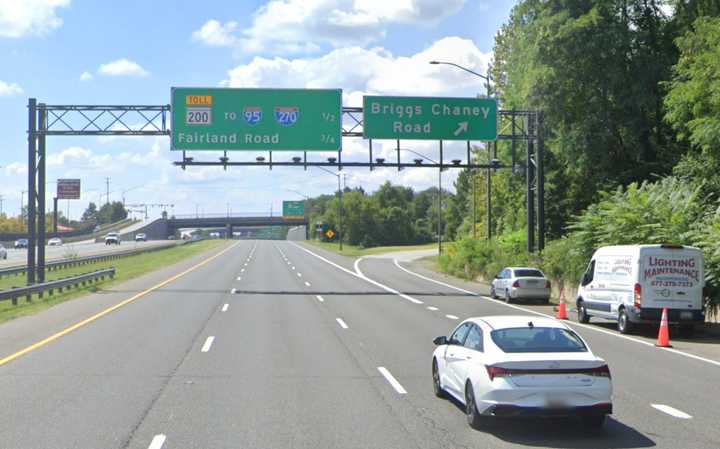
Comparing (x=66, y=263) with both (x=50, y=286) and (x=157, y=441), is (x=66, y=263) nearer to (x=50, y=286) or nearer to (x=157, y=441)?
(x=50, y=286)

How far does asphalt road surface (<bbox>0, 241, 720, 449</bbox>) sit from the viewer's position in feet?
31.3

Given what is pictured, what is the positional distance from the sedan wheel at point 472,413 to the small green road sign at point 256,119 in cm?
2753

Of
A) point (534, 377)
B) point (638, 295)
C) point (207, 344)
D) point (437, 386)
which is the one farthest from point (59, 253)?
point (534, 377)

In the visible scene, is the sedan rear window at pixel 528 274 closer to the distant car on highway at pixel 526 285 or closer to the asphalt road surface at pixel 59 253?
the distant car on highway at pixel 526 285

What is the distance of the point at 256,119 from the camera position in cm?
3684

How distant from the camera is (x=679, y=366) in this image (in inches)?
631

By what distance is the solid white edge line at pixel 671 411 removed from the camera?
10912 millimetres

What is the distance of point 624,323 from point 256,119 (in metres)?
19.9

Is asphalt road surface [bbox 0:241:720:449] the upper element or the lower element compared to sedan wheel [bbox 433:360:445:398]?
lower

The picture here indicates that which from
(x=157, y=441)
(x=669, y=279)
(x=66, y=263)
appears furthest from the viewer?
(x=66, y=263)

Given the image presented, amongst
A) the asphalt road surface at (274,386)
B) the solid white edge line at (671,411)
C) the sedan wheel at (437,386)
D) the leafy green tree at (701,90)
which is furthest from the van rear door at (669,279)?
the sedan wheel at (437,386)

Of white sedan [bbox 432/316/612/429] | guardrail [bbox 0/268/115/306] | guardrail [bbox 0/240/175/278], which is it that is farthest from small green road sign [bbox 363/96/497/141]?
white sedan [bbox 432/316/612/429]

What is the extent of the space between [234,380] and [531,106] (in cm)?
2950

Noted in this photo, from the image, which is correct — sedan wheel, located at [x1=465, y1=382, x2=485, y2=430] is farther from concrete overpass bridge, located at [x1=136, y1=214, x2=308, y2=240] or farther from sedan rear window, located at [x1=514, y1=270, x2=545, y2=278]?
concrete overpass bridge, located at [x1=136, y1=214, x2=308, y2=240]
